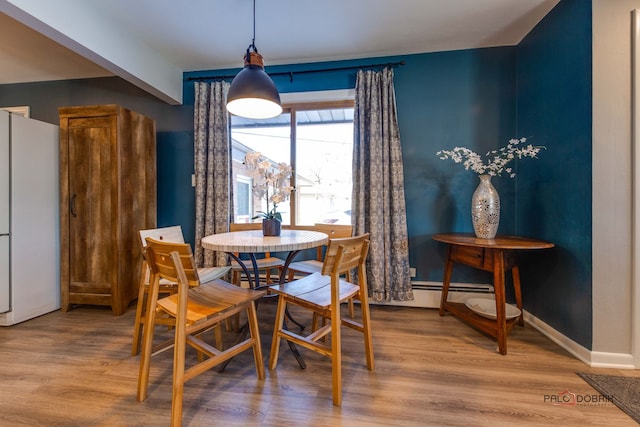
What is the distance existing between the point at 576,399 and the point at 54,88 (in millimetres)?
5513

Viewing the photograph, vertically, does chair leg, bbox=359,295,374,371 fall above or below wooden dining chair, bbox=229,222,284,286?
below

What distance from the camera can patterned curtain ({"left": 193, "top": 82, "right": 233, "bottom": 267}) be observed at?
109 inches

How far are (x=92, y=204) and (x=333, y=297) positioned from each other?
258cm

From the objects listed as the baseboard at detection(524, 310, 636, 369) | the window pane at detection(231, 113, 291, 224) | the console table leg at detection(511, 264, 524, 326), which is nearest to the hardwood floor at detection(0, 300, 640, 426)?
the baseboard at detection(524, 310, 636, 369)

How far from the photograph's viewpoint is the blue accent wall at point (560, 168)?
1736mm

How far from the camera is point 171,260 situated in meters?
1.19

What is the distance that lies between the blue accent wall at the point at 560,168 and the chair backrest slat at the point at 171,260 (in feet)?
7.81

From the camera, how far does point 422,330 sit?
2.19m

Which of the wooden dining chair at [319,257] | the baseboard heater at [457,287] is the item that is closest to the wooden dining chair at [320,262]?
the wooden dining chair at [319,257]

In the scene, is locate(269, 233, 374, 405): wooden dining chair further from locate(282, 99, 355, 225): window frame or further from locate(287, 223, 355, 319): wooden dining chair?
locate(282, 99, 355, 225): window frame

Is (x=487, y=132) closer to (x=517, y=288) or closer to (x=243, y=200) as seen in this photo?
(x=517, y=288)

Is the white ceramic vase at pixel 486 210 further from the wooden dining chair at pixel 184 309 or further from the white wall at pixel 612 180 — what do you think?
the wooden dining chair at pixel 184 309

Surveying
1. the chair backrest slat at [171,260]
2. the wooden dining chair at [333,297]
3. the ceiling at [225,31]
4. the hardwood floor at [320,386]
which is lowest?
the hardwood floor at [320,386]

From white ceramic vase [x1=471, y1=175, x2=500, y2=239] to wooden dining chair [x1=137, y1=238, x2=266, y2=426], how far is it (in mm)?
1776
